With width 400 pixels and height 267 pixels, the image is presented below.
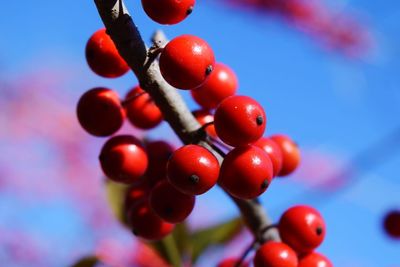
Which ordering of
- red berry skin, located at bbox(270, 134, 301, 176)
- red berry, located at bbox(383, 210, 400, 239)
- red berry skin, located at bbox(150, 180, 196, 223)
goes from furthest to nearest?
red berry, located at bbox(383, 210, 400, 239), red berry skin, located at bbox(270, 134, 301, 176), red berry skin, located at bbox(150, 180, 196, 223)

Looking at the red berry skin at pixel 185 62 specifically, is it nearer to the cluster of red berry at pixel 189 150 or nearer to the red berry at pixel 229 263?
the cluster of red berry at pixel 189 150

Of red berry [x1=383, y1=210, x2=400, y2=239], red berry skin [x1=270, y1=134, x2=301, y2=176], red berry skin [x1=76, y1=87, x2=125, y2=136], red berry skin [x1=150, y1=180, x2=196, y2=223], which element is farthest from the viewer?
red berry [x1=383, y1=210, x2=400, y2=239]

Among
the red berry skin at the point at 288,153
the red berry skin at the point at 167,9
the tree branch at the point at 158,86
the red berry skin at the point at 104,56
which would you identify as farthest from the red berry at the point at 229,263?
the red berry skin at the point at 167,9

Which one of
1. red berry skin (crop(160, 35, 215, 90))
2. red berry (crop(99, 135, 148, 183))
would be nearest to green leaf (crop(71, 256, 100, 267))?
red berry (crop(99, 135, 148, 183))

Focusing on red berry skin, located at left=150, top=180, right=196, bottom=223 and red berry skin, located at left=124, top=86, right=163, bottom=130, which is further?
red berry skin, located at left=124, top=86, right=163, bottom=130

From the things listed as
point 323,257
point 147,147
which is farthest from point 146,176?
point 323,257

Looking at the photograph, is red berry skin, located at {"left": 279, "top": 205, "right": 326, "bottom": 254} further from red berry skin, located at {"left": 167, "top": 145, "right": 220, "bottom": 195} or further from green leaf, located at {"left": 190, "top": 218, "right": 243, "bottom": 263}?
green leaf, located at {"left": 190, "top": 218, "right": 243, "bottom": 263}
